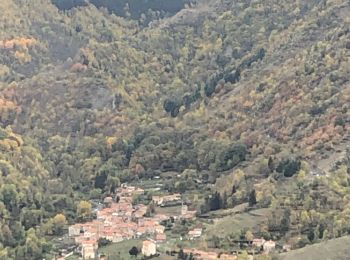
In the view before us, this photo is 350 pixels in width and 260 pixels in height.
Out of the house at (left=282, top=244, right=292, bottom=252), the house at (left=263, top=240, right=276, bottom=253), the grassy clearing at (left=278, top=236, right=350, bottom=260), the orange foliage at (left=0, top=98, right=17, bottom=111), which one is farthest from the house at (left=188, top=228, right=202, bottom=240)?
the orange foliage at (left=0, top=98, right=17, bottom=111)

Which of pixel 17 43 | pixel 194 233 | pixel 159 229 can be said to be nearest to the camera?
pixel 194 233

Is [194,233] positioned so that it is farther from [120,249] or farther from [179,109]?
[179,109]

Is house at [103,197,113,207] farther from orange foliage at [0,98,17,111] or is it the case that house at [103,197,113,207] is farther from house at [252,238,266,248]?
orange foliage at [0,98,17,111]

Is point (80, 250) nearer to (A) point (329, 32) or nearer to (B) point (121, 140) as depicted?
(B) point (121, 140)

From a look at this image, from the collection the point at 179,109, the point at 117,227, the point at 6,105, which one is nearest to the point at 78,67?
the point at 6,105

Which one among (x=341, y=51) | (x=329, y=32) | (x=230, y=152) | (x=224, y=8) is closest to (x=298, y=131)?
(x=230, y=152)

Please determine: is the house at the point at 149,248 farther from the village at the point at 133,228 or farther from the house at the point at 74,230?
the house at the point at 74,230

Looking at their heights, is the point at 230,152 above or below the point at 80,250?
above
